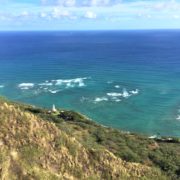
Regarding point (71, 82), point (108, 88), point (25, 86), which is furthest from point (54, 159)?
point (71, 82)

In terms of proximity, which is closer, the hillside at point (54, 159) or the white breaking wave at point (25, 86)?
the hillside at point (54, 159)

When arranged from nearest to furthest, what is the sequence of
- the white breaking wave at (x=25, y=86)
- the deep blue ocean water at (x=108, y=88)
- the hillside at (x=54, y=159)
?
1. the hillside at (x=54, y=159)
2. the deep blue ocean water at (x=108, y=88)
3. the white breaking wave at (x=25, y=86)

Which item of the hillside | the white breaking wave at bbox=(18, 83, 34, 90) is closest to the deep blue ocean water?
the white breaking wave at bbox=(18, 83, 34, 90)

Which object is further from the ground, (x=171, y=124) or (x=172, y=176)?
→ (x=172, y=176)

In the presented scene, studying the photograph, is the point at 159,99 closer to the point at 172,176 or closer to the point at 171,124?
the point at 171,124

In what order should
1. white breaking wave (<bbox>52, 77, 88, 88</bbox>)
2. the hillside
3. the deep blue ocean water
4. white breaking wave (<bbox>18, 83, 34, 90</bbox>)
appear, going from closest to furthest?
the hillside, the deep blue ocean water, white breaking wave (<bbox>18, 83, 34, 90</bbox>), white breaking wave (<bbox>52, 77, 88, 88</bbox>)

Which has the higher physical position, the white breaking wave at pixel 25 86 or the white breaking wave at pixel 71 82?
the white breaking wave at pixel 71 82

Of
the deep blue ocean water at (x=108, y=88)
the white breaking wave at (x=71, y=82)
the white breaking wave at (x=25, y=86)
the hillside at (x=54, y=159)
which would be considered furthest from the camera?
the white breaking wave at (x=71, y=82)

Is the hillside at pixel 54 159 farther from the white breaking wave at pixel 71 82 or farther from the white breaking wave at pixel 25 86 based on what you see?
the white breaking wave at pixel 25 86

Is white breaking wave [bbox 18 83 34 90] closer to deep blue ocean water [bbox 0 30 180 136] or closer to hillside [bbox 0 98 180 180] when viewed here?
deep blue ocean water [bbox 0 30 180 136]

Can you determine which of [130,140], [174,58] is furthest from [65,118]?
[174,58]

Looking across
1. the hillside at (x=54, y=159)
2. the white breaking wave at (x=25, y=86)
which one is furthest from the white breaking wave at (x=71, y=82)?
the hillside at (x=54, y=159)
